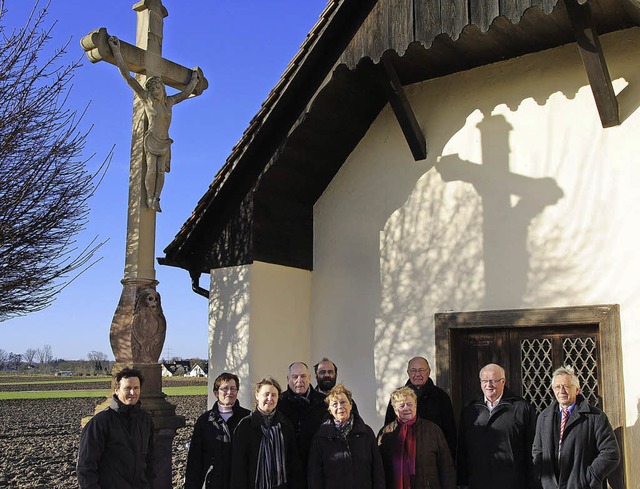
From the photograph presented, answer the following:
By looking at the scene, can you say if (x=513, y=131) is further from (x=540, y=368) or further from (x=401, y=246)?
(x=540, y=368)

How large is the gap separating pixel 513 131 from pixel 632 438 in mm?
2981

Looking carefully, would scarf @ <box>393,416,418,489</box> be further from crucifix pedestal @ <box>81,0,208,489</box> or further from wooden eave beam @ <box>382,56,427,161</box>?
wooden eave beam @ <box>382,56,427,161</box>

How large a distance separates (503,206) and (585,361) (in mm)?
1618

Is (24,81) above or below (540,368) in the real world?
above

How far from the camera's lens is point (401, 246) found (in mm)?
7660

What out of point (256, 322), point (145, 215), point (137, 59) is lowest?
point (256, 322)

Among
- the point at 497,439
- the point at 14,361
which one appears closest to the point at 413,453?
the point at 497,439

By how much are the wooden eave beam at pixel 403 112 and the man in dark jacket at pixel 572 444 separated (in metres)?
3.29

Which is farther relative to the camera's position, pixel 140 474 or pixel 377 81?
pixel 377 81

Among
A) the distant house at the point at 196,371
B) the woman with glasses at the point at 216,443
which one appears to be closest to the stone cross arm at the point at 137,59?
the woman with glasses at the point at 216,443

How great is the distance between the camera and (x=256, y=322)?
25.2ft

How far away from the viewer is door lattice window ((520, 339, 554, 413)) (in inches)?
263

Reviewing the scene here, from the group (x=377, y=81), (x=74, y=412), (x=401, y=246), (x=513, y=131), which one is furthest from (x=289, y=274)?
(x=74, y=412)

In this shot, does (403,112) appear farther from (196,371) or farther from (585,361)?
(196,371)
